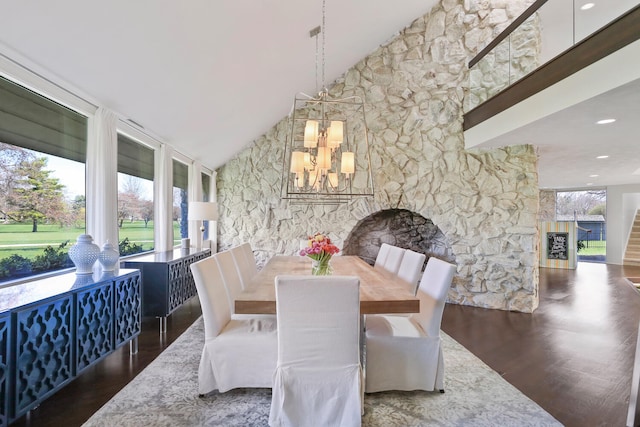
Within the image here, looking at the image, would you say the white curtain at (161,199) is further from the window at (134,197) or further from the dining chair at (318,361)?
the dining chair at (318,361)

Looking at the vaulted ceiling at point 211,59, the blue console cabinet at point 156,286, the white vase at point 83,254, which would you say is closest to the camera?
the vaulted ceiling at point 211,59

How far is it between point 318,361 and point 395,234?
4.89 metres

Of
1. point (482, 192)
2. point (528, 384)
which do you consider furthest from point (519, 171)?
point (528, 384)

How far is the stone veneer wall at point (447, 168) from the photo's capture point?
486 centimetres

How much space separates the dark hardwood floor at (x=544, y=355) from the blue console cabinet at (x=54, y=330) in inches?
8.9

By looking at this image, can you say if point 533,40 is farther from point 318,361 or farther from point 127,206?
point 127,206

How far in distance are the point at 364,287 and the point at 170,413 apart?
153 centimetres

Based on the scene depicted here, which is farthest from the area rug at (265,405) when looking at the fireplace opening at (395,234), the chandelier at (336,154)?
the fireplace opening at (395,234)

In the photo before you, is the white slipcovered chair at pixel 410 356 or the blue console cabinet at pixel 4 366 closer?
the blue console cabinet at pixel 4 366

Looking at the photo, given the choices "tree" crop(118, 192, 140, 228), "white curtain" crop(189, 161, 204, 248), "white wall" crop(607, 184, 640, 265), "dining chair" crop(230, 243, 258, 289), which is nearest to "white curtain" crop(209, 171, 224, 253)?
"white curtain" crop(189, 161, 204, 248)

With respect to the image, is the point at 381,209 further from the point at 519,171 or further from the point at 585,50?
the point at 585,50

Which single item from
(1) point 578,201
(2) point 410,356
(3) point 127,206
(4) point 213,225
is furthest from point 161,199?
(1) point 578,201

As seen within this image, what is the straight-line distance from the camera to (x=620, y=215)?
937cm

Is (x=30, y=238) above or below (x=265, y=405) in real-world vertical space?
above
